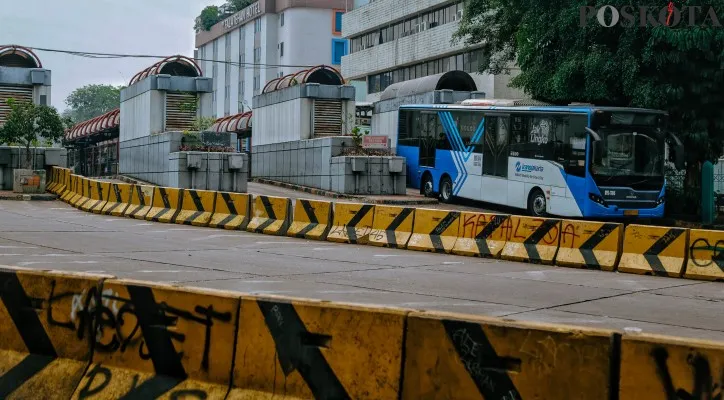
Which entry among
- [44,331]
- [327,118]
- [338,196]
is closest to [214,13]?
[327,118]

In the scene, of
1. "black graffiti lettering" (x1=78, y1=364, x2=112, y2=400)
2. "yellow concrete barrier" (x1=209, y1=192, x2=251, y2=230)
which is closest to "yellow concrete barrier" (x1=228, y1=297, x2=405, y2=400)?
"black graffiti lettering" (x1=78, y1=364, x2=112, y2=400)

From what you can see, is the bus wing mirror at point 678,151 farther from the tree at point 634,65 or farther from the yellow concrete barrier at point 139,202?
the yellow concrete barrier at point 139,202

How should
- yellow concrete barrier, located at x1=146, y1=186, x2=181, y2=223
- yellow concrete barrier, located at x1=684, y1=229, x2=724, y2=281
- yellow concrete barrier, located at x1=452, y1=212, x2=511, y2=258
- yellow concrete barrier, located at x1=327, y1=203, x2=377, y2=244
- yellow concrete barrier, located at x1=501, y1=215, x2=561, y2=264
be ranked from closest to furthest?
yellow concrete barrier, located at x1=684, y1=229, x2=724, y2=281, yellow concrete barrier, located at x1=501, y1=215, x2=561, y2=264, yellow concrete barrier, located at x1=452, y1=212, x2=511, y2=258, yellow concrete barrier, located at x1=327, y1=203, x2=377, y2=244, yellow concrete barrier, located at x1=146, y1=186, x2=181, y2=223

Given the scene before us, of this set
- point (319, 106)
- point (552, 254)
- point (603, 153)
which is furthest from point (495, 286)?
point (319, 106)

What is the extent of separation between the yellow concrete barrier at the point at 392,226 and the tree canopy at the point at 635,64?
12501 mm

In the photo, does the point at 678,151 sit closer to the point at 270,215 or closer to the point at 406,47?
the point at 270,215

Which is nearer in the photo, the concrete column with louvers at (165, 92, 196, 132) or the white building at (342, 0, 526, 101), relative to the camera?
the concrete column with louvers at (165, 92, 196, 132)

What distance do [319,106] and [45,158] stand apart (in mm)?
9805

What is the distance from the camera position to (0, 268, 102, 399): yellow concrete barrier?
6961mm

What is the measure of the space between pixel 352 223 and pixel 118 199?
9219mm

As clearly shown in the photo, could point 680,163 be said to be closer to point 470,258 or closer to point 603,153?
point 603,153

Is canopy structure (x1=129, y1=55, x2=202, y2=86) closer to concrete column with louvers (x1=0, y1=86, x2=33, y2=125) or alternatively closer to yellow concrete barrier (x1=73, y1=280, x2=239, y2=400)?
concrete column with louvers (x1=0, y1=86, x2=33, y2=125)

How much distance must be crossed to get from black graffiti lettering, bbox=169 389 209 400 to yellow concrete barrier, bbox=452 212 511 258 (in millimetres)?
12677
